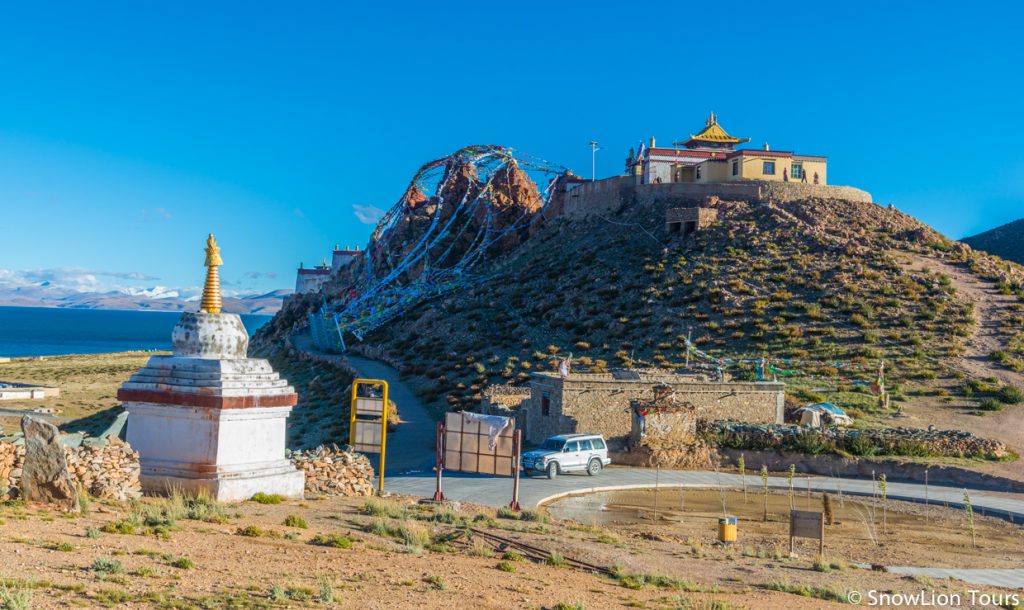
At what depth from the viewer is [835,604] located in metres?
12.6

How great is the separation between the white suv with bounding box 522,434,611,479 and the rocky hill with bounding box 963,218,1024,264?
7452 cm

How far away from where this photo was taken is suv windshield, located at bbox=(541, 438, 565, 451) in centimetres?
2741

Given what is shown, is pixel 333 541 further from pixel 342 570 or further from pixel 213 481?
pixel 213 481

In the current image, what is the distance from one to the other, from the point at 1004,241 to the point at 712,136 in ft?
147

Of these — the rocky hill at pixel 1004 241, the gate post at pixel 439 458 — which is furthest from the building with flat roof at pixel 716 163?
the gate post at pixel 439 458

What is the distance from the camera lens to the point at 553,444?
2770cm

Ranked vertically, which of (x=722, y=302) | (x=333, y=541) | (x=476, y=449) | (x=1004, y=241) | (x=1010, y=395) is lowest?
(x=333, y=541)

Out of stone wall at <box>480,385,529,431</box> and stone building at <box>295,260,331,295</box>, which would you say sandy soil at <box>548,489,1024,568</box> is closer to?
stone wall at <box>480,385,529,431</box>

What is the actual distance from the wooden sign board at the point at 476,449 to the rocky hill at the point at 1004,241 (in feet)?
270

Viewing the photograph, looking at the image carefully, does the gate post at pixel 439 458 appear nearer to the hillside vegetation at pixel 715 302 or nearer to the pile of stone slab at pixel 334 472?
the pile of stone slab at pixel 334 472

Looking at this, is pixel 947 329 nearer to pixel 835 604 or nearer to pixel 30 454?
pixel 835 604

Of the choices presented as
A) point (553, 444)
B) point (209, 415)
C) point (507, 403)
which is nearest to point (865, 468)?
point (553, 444)

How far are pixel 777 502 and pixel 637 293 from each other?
30.3 metres

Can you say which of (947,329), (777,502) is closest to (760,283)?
(947,329)
